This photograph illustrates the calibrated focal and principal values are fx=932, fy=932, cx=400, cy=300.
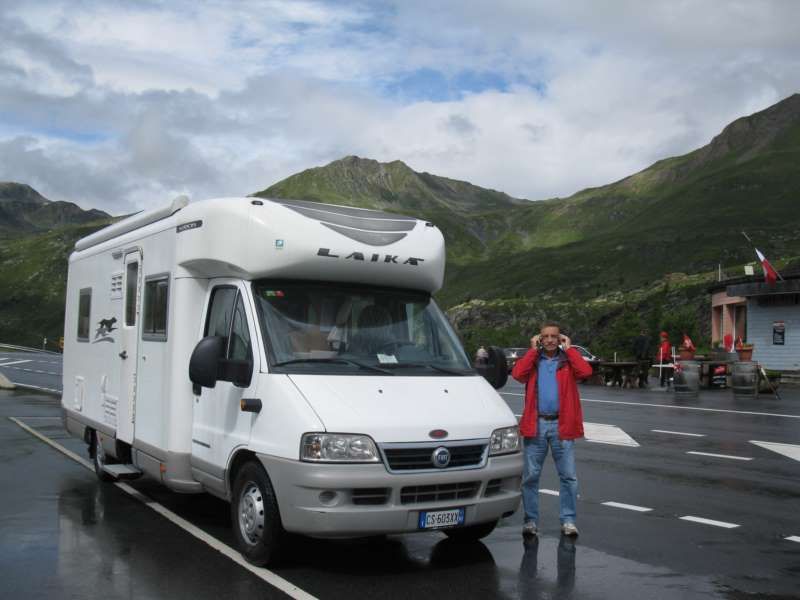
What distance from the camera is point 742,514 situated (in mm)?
9062

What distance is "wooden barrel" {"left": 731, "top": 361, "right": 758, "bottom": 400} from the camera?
26109 millimetres

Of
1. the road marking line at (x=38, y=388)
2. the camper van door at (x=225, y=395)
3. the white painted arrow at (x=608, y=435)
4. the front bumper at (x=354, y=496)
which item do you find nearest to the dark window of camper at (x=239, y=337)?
the camper van door at (x=225, y=395)

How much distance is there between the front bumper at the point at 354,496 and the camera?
6184mm

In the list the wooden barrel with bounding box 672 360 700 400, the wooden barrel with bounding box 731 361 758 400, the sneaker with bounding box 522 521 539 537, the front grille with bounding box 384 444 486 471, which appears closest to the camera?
the front grille with bounding box 384 444 486 471

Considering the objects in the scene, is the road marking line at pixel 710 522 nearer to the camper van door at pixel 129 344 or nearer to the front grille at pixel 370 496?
the front grille at pixel 370 496

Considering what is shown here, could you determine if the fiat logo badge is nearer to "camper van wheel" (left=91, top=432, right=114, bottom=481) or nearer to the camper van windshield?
the camper van windshield

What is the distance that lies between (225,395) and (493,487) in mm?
2206

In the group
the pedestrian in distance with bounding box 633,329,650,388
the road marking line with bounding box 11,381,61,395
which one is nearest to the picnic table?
the pedestrian in distance with bounding box 633,329,650,388

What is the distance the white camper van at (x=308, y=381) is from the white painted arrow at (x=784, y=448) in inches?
285

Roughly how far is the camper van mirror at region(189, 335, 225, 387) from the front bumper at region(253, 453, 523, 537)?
0.80 metres

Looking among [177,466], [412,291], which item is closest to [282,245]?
[412,291]

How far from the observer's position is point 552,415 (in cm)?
788

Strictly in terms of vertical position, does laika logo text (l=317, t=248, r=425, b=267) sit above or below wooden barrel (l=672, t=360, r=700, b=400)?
above

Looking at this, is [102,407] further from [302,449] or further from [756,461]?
[756,461]
